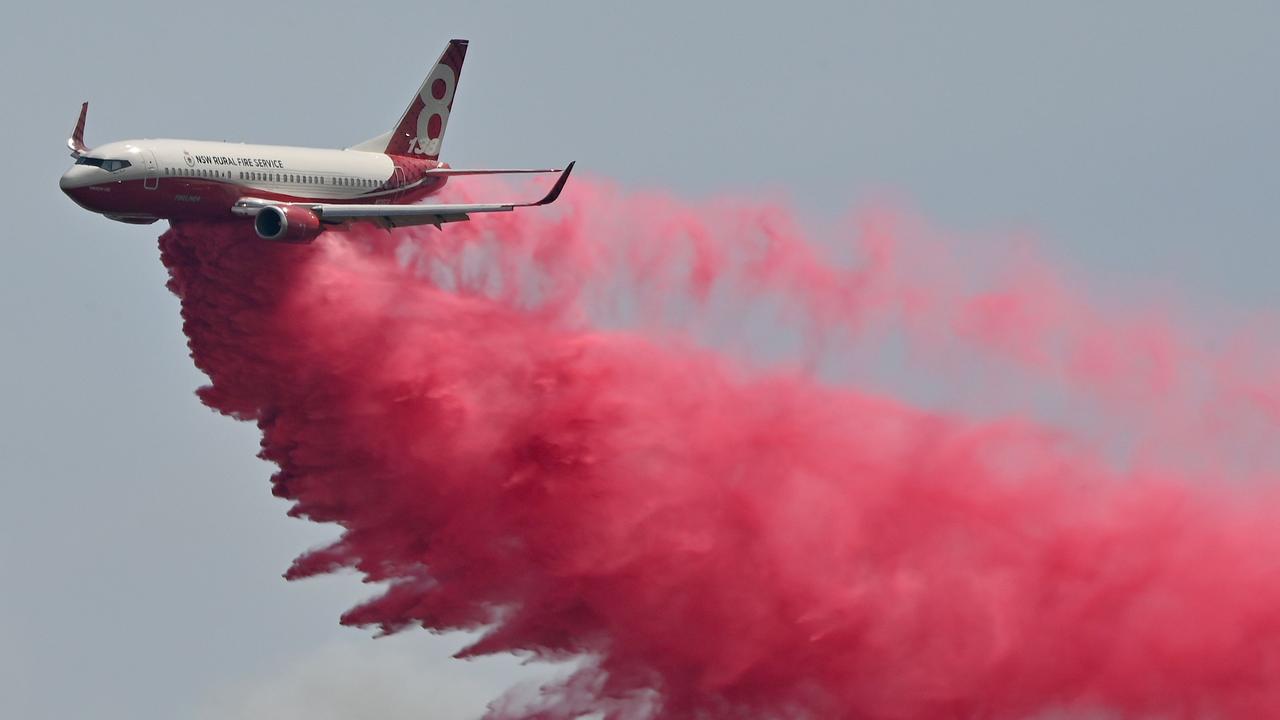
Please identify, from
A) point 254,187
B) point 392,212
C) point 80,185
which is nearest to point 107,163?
point 80,185

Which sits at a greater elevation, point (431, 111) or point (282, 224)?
point (431, 111)

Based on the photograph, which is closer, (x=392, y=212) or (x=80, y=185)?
(x=80, y=185)

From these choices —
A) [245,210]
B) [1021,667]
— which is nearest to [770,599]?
[1021,667]

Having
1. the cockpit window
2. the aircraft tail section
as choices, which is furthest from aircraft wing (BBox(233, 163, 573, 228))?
the aircraft tail section

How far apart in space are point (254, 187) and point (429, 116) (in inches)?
335

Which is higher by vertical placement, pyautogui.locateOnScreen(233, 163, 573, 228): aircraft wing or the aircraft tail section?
the aircraft tail section

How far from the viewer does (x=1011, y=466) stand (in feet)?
175

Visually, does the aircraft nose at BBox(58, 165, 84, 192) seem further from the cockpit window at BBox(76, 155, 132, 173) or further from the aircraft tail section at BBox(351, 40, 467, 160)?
the aircraft tail section at BBox(351, 40, 467, 160)

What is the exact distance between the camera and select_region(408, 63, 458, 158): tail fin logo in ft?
195

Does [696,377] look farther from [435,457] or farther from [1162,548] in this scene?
[1162,548]

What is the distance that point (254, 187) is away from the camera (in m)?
52.5

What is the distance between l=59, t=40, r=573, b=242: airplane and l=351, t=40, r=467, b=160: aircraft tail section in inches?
69.4

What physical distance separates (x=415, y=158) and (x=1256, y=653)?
26.3 metres

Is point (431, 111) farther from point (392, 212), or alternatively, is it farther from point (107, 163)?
point (107, 163)
